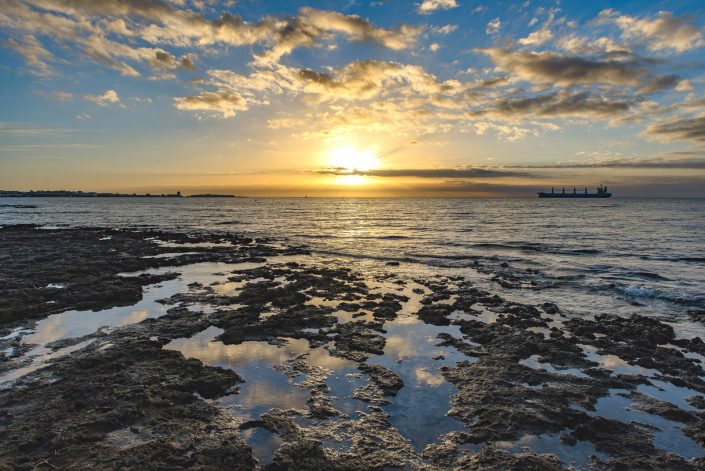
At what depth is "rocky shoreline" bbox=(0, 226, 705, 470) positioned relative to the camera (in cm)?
658

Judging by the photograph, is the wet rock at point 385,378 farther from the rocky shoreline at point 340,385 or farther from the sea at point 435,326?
the sea at point 435,326

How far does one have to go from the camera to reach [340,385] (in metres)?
9.09

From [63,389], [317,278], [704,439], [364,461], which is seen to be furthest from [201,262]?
[704,439]

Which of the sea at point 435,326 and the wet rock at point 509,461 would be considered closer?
the wet rock at point 509,461

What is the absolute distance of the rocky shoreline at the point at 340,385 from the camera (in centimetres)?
658

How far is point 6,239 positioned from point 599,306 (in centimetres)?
4906

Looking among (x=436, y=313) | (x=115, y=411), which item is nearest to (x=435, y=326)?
(x=436, y=313)

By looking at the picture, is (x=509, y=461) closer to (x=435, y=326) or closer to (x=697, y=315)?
(x=435, y=326)

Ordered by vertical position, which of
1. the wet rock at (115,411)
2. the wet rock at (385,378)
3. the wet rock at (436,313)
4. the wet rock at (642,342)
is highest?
the wet rock at (115,411)

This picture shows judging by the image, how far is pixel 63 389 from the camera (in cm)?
834

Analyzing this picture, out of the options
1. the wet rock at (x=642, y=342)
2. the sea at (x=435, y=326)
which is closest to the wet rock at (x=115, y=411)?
the sea at (x=435, y=326)

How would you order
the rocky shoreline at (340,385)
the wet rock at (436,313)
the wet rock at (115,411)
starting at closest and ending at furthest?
the wet rock at (115,411), the rocky shoreline at (340,385), the wet rock at (436,313)

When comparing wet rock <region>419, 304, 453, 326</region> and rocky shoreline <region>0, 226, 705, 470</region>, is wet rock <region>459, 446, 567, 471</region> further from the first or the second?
wet rock <region>419, 304, 453, 326</region>

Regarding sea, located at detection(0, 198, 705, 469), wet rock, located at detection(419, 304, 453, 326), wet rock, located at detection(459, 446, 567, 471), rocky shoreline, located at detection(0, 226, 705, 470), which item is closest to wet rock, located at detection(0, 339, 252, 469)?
rocky shoreline, located at detection(0, 226, 705, 470)
